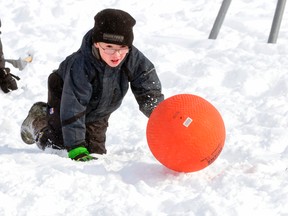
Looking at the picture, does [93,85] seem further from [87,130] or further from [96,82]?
[87,130]

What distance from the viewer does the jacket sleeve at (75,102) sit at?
4.32m

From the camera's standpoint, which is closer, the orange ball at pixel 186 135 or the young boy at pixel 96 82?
the orange ball at pixel 186 135

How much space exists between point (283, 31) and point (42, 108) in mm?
3877

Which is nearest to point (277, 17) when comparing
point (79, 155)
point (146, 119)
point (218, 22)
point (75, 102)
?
point (218, 22)

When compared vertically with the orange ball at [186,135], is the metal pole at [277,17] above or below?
below

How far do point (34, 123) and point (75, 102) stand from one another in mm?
1154

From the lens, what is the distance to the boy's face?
422 centimetres

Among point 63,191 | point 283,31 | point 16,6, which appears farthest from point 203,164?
point 16,6

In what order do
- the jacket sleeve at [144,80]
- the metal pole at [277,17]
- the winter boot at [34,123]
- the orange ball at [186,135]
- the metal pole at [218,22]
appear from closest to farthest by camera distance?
the orange ball at [186,135]
the jacket sleeve at [144,80]
the winter boot at [34,123]
the metal pole at [277,17]
the metal pole at [218,22]

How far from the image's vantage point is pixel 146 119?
5.97 metres

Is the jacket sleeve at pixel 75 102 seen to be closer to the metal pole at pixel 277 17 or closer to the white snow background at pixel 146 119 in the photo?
the white snow background at pixel 146 119

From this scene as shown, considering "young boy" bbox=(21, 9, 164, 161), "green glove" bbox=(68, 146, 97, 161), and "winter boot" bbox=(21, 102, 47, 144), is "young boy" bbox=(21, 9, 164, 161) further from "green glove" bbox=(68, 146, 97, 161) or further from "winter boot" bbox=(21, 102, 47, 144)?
"winter boot" bbox=(21, 102, 47, 144)

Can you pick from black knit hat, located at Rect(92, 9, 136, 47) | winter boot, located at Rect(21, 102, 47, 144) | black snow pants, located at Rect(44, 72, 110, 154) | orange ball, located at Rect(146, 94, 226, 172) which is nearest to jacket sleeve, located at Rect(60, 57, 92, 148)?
black knit hat, located at Rect(92, 9, 136, 47)

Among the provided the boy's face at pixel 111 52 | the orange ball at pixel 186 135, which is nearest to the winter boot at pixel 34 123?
the boy's face at pixel 111 52
